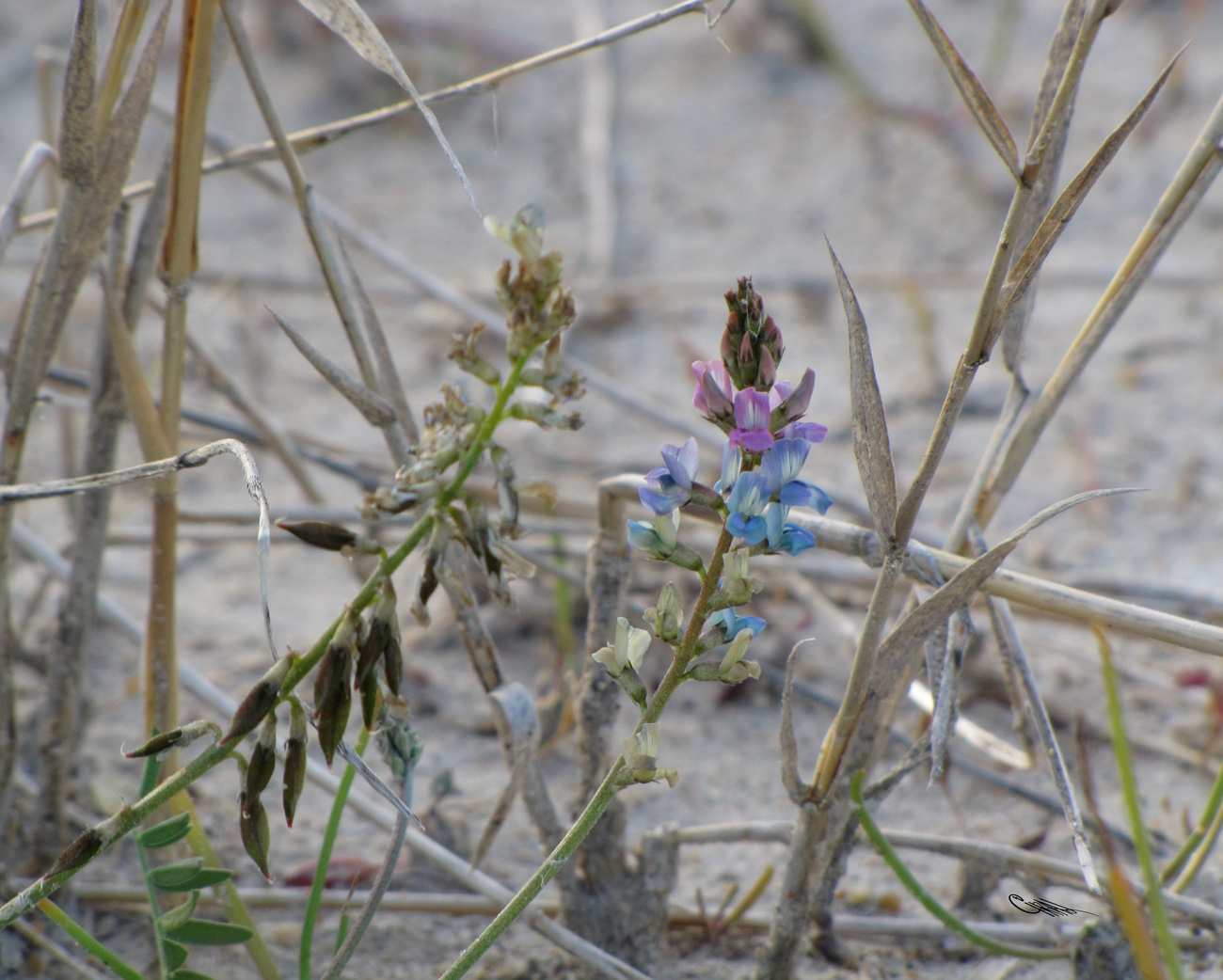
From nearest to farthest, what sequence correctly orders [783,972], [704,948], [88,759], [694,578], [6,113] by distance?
[783,972], [704,948], [88,759], [694,578], [6,113]

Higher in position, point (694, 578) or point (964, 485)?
point (964, 485)

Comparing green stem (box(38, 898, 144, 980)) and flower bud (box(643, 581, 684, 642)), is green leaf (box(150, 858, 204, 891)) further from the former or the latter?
flower bud (box(643, 581, 684, 642))

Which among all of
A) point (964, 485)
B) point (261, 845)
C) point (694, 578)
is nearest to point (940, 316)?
point (964, 485)

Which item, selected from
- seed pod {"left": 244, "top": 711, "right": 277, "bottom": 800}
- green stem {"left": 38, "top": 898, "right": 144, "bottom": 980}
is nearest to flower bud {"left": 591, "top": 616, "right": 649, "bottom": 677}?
seed pod {"left": 244, "top": 711, "right": 277, "bottom": 800}

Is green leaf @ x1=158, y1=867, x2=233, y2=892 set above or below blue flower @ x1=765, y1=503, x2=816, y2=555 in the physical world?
below

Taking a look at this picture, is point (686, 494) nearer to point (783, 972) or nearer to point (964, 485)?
point (783, 972)
